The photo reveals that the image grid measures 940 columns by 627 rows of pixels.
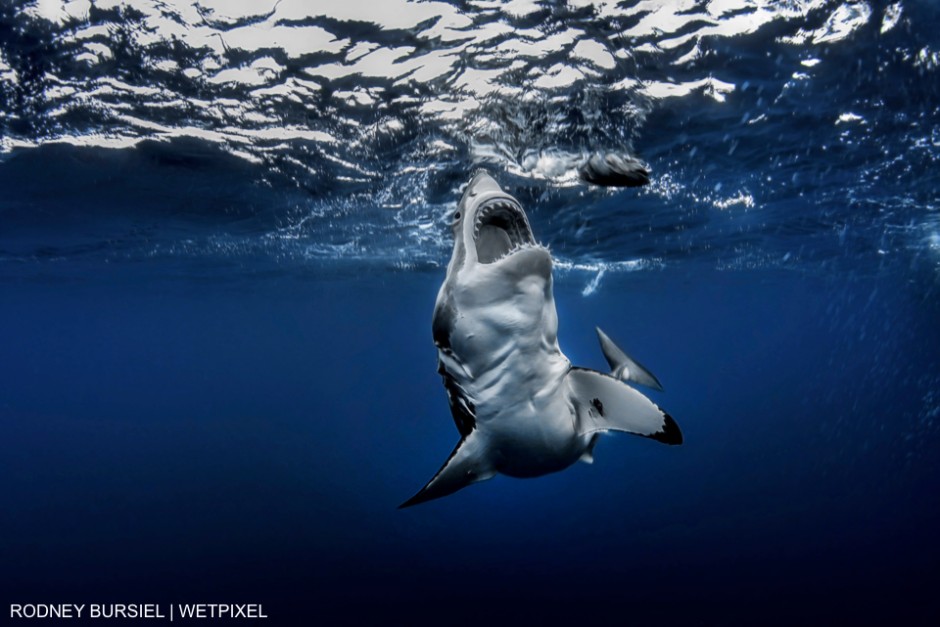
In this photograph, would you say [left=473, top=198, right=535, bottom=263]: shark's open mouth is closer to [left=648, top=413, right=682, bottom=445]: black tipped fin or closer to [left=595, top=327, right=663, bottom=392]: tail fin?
[left=648, top=413, right=682, bottom=445]: black tipped fin

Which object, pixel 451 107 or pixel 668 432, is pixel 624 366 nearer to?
pixel 668 432

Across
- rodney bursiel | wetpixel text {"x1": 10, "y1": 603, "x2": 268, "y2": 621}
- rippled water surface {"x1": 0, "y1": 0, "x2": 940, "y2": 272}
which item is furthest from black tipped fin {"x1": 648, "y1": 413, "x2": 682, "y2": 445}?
rodney bursiel | wetpixel text {"x1": 10, "y1": 603, "x2": 268, "y2": 621}

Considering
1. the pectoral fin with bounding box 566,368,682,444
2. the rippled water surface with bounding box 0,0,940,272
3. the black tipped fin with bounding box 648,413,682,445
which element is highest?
the rippled water surface with bounding box 0,0,940,272

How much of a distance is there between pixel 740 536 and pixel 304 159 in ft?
101

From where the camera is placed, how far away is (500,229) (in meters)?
4.26

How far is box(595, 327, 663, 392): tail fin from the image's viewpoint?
6.89 m

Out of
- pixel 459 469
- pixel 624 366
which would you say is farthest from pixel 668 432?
pixel 624 366

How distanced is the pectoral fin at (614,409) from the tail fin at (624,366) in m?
2.02

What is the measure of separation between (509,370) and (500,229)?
1124 millimetres

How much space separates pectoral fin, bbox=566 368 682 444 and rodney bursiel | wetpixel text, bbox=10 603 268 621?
2083 centimetres

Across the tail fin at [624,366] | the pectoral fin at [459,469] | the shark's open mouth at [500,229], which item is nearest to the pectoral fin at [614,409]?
the pectoral fin at [459,469]

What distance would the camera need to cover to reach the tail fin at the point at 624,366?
689 centimetres

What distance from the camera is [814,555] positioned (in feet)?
92.5

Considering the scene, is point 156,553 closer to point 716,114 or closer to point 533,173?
point 533,173
